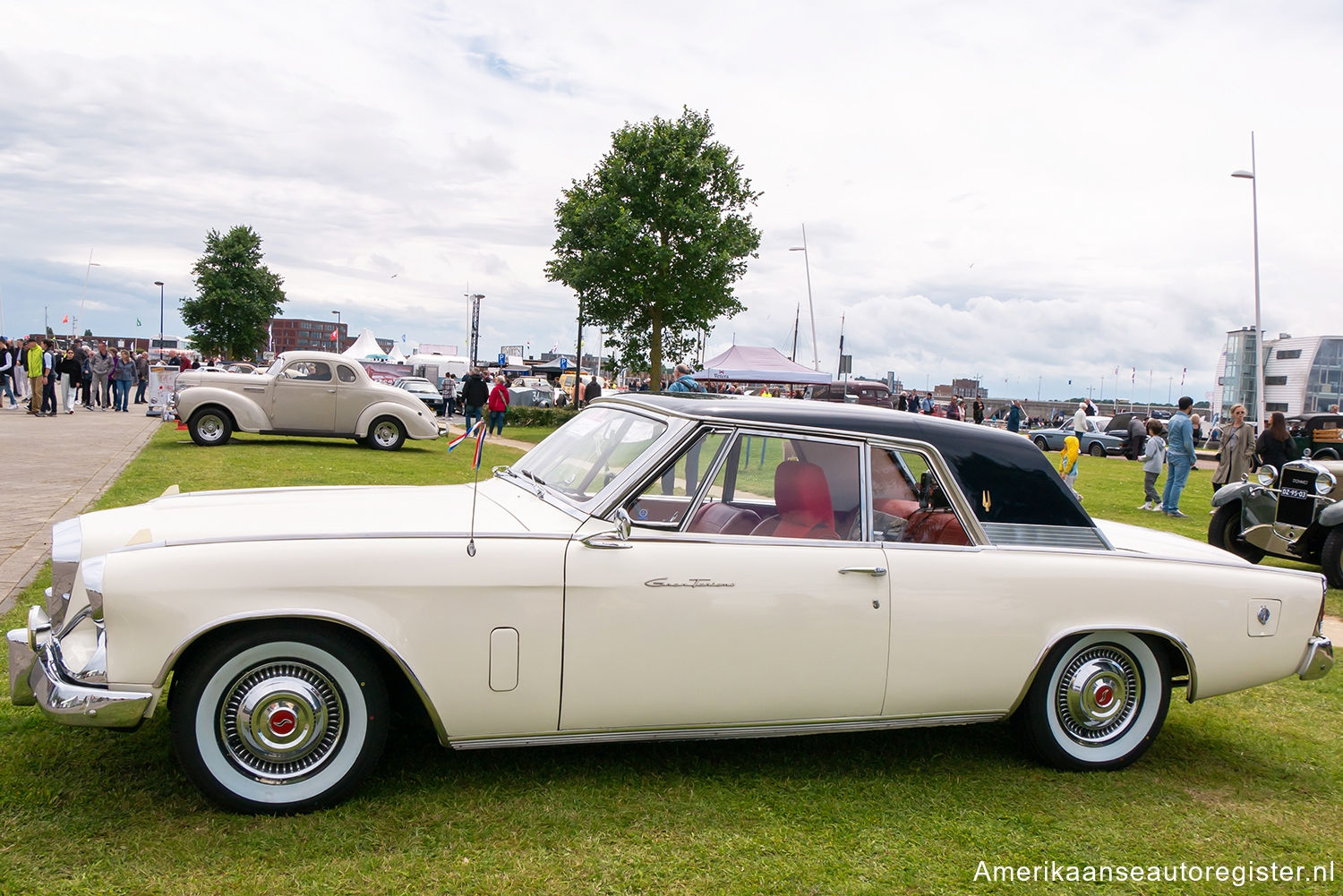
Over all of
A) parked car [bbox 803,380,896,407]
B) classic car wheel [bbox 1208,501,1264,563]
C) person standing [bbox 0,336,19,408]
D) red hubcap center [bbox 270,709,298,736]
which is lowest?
red hubcap center [bbox 270,709,298,736]

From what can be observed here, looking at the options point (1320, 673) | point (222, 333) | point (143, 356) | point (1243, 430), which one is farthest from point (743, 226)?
point (222, 333)

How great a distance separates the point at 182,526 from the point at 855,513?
2.49 metres

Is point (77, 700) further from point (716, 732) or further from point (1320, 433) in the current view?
point (1320, 433)

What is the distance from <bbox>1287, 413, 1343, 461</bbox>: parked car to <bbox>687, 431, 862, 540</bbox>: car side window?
20.7m

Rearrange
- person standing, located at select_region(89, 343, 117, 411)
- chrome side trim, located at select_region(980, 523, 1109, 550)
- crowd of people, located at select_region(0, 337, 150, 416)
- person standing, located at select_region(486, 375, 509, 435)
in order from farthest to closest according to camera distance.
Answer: person standing, located at select_region(89, 343, 117, 411) < crowd of people, located at select_region(0, 337, 150, 416) < person standing, located at select_region(486, 375, 509, 435) < chrome side trim, located at select_region(980, 523, 1109, 550)

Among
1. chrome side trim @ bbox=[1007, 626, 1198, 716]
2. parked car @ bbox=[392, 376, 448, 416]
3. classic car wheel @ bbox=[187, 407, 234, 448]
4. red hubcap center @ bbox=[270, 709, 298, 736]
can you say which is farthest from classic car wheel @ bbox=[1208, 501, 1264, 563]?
parked car @ bbox=[392, 376, 448, 416]

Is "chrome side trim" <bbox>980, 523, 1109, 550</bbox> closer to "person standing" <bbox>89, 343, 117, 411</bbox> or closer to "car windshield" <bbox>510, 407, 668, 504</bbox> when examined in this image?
"car windshield" <bbox>510, 407, 668, 504</bbox>

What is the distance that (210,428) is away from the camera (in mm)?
16922

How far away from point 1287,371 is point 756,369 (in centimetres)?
6960

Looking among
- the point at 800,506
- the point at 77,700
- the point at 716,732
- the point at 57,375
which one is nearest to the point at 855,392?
the point at 57,375

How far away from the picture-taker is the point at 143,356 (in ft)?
112

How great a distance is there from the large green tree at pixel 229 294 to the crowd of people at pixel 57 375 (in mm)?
20690

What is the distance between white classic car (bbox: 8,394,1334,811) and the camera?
314cm

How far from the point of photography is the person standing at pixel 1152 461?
Result: 15.0 metres
